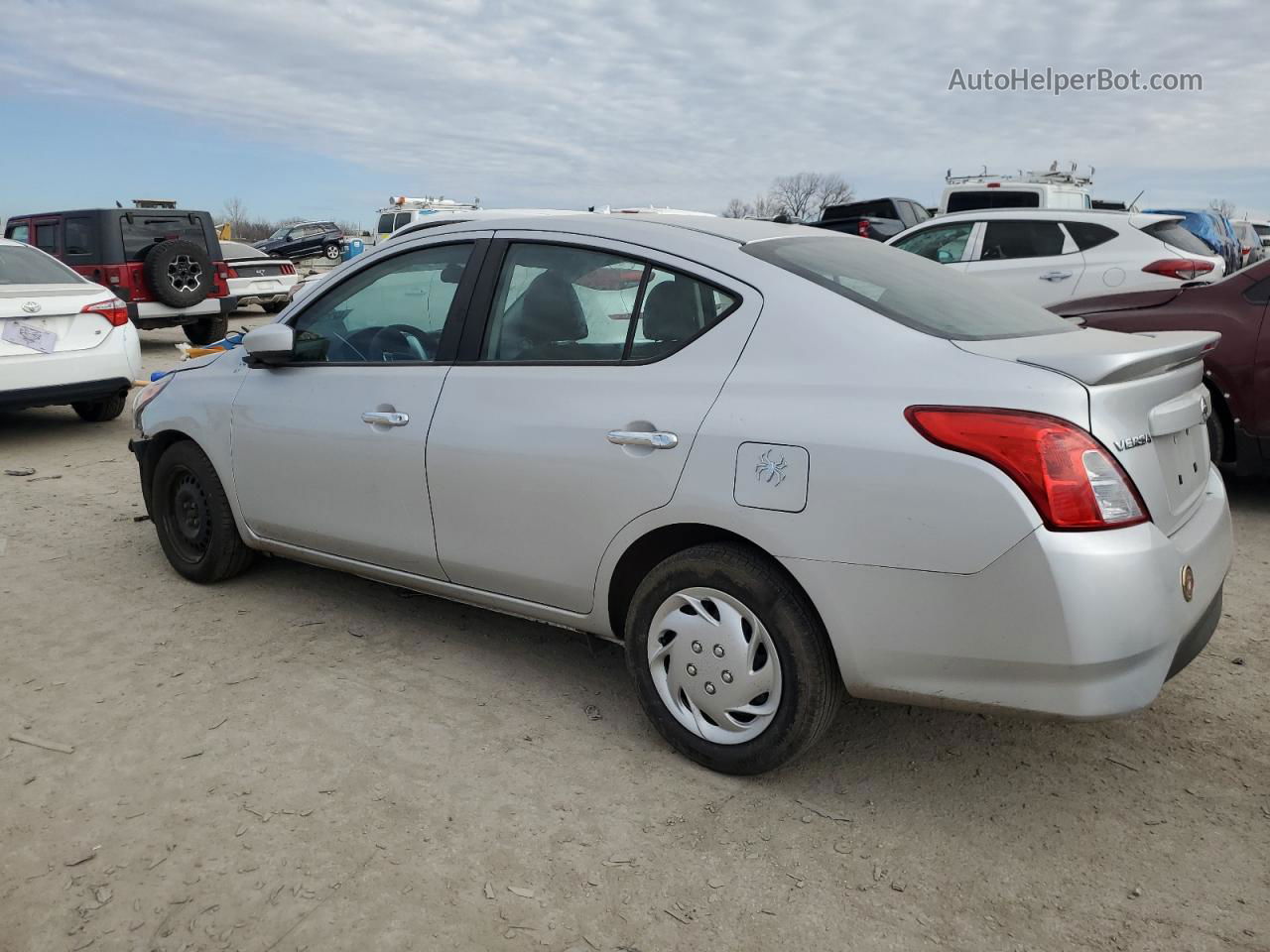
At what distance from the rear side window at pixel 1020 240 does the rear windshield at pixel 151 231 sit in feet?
30.6

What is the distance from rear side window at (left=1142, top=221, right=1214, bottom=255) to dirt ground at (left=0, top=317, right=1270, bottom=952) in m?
6.40

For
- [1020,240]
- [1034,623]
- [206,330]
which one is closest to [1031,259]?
[1020,240]

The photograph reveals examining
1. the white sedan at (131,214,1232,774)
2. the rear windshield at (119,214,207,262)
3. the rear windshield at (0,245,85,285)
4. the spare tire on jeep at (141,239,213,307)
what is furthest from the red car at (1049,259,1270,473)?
the rear windshield at (119,214,207,262)

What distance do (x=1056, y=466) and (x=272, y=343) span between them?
9.35ft

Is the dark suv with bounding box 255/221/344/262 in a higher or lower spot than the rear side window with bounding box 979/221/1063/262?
lower

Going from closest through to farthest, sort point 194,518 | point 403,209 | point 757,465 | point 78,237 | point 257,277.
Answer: point 757,465
point 194,518
point 78,237
point 257,277
point 403,209

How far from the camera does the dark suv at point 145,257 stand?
12.2 meters

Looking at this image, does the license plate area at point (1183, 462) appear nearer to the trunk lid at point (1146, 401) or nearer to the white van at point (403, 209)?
the trunk lid at point (1146, 401)

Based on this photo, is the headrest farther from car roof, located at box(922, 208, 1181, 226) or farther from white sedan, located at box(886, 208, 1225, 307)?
car roof, located at box(922, 208, 1181, 226)

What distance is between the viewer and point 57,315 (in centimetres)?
762

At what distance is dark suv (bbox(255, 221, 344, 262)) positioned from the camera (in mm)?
32594

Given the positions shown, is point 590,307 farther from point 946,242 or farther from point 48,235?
point 48,235

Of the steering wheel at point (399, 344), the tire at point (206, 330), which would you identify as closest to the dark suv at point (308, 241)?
the tire at point (206, 330)

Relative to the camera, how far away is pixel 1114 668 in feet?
7.73
